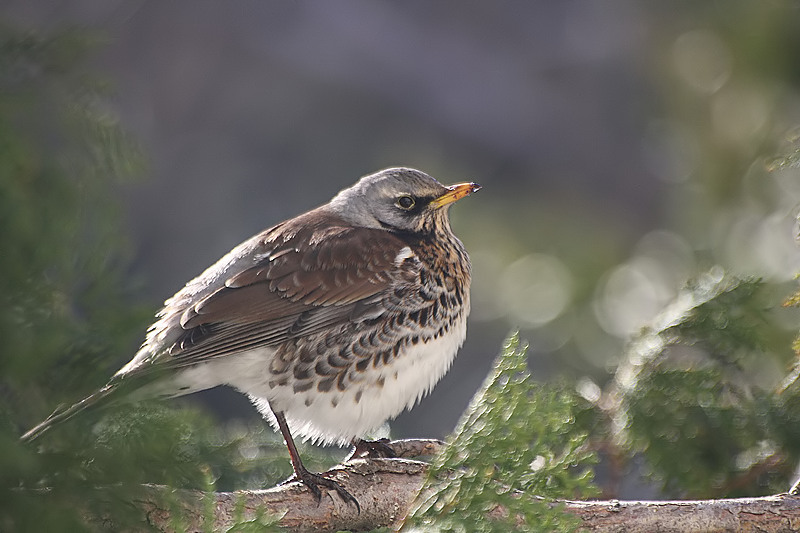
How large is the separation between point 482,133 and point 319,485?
7.46 metres

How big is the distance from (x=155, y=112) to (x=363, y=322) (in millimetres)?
7077

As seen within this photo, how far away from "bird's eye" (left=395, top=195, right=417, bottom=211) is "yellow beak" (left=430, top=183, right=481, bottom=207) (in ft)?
0.22

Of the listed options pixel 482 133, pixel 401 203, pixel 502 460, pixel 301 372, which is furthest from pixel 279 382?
pixel 482 133

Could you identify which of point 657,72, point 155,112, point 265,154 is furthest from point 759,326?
point 155,112

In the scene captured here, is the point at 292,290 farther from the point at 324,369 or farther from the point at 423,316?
the point at 423,316

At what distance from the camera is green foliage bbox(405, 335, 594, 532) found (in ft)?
4.75

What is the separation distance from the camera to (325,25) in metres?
9.36

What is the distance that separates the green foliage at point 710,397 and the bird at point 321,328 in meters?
0.59

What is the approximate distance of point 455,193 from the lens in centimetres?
285

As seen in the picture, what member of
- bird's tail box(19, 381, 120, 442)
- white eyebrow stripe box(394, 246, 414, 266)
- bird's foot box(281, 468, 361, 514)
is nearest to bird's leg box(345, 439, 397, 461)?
bird's foot box(281, 468, 361, 514)

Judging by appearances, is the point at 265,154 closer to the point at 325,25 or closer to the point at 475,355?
the point at 325,25

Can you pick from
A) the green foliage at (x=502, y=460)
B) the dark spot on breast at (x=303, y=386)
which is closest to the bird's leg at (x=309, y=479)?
the dark spot on breast at (x=303, y=386)

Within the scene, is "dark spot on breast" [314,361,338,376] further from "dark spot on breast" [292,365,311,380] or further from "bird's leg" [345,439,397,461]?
"bird's leg" [345,439,397,461]

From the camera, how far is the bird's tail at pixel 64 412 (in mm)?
1048
